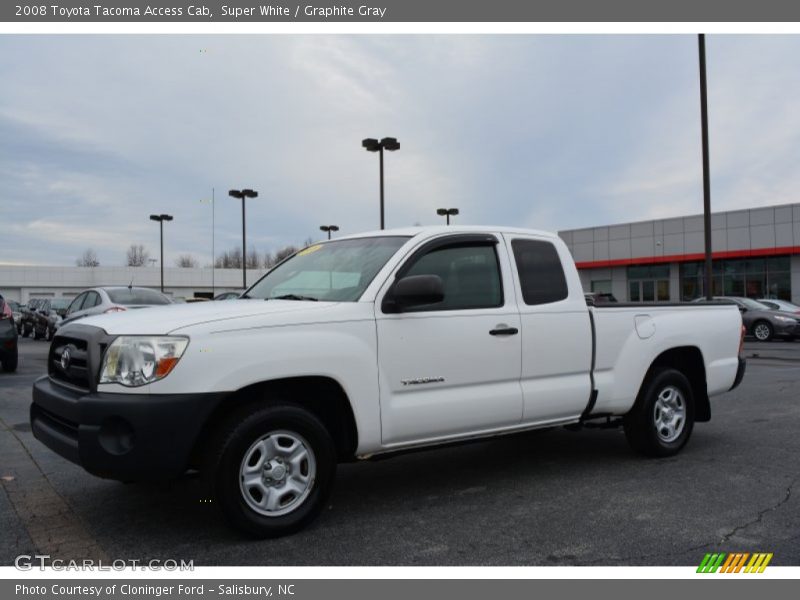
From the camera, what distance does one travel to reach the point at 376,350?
4.49m

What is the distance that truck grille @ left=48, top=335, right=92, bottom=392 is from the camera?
4.16m

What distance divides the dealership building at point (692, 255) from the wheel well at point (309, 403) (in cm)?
2961

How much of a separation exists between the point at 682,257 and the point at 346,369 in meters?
37.2

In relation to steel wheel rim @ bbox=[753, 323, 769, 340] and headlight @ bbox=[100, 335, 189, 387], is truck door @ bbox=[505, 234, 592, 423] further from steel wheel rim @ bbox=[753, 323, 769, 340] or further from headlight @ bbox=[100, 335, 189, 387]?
steel wheel rim @ bbox=[753, 323, 769, 340]

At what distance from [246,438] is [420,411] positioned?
1162 mm

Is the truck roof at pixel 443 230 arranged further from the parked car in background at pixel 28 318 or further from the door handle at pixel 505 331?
the parked car in background at pixel 28 318

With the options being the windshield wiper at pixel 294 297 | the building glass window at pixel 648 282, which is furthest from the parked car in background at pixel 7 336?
the building glass window at pixel 648 282

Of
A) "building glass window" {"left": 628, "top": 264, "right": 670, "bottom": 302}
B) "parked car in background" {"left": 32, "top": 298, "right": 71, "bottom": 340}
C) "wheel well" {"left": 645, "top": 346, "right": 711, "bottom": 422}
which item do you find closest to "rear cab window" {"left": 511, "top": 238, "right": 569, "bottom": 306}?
"wheel well" {"left": 645, "top": 346, "right": 711, "bottom": 422}

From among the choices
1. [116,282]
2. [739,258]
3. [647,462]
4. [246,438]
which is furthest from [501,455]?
[116,282]

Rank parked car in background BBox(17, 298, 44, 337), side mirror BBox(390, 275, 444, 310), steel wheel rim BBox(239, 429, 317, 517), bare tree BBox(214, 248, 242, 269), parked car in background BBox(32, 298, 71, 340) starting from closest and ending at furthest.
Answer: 1. steel wheel rim BBox(239, 429, 317, 517)
2. side mirror BBox(390, 275, 444, 310)
3. parked car in background BBox(32, 298, 71, 340)
4. parked car in background BBox(17, 298, 44, 337)
5. bare tree BBox(214, 248, 242, 269)

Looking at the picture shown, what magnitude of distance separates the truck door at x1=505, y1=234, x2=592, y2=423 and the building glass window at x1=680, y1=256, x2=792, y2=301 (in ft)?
111

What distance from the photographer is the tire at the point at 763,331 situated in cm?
2125

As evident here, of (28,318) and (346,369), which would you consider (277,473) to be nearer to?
(346,369)

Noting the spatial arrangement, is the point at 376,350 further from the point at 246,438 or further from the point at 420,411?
the point at 246,438
